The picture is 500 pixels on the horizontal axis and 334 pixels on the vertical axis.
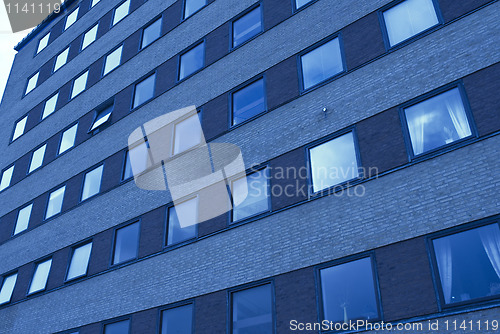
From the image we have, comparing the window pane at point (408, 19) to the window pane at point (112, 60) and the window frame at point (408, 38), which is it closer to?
the window frame at point (408, 38)

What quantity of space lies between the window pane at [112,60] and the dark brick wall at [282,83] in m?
9.52

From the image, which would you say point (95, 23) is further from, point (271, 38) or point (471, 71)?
point (471, 71)

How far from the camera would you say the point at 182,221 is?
14359mm

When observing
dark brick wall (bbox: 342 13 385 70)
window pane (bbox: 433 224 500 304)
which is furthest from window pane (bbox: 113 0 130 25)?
window pane (bbox: 433 224 500 304)

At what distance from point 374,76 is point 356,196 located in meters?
3.28

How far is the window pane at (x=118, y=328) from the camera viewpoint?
14.0 m

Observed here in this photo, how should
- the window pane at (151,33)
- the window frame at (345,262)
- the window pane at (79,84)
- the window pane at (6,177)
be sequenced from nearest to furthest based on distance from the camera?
the window frame at (345,262)
the window pane at (151,33)
the window pane at (79,84)
the window pane at (6,177)

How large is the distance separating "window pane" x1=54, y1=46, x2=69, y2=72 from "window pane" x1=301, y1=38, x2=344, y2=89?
54.2ft

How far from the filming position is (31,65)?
93.9 feet

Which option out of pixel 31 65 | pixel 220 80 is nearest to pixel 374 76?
pixel 220 80

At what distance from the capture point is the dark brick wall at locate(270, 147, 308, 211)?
12109 millimetres

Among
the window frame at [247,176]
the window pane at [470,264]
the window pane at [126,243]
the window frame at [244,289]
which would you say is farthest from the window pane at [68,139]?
the window pane at [470,264]

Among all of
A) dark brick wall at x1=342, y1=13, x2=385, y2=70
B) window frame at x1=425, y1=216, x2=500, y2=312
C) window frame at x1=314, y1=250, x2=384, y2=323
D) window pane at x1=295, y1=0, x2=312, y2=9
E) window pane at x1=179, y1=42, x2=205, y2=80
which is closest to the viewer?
window frame at x1=425, y1=216, x2=500, y2=312

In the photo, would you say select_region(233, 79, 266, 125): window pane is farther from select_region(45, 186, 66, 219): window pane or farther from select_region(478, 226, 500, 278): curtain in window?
select_region(45, 186, 66, 219): window pane
